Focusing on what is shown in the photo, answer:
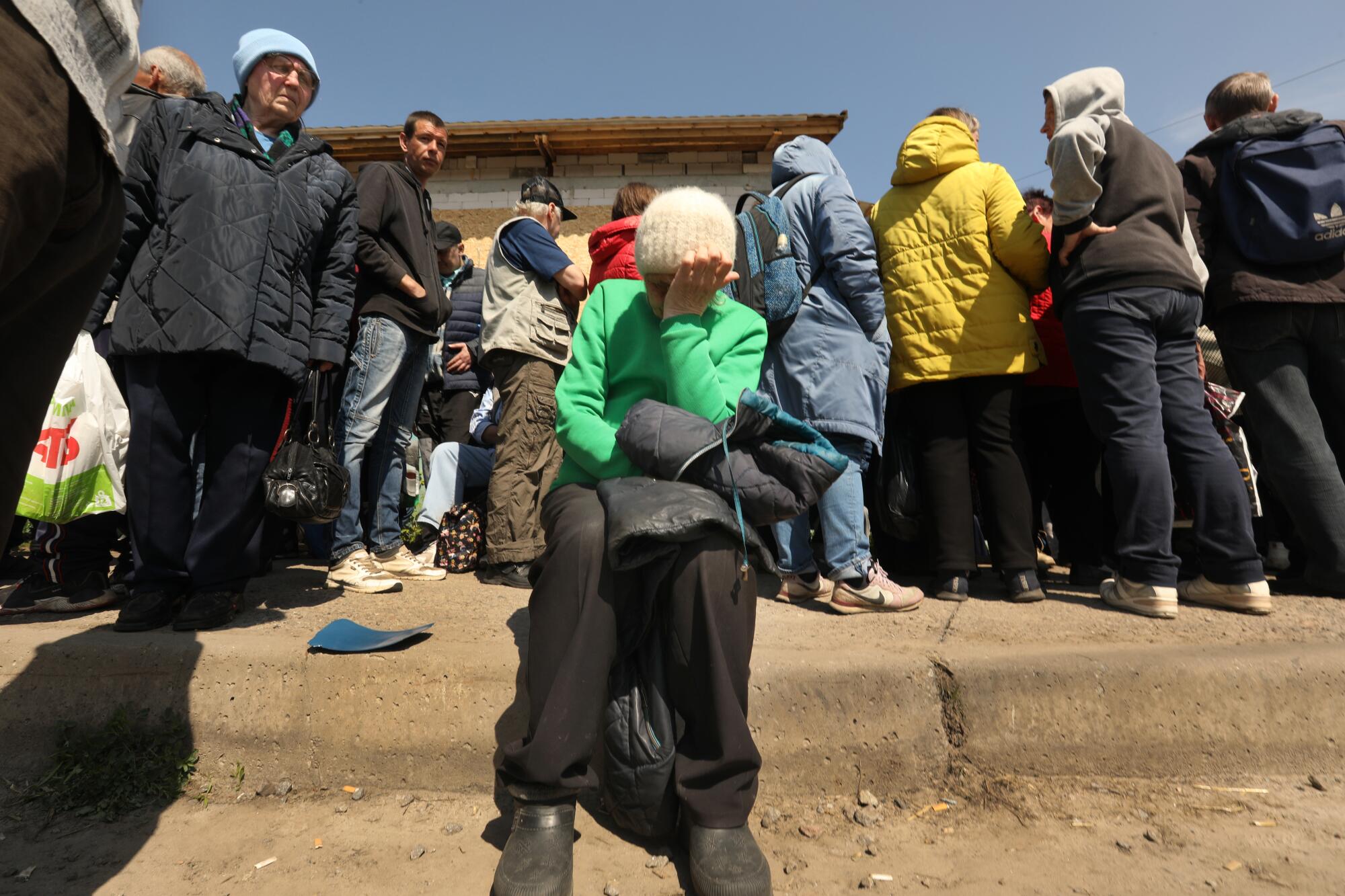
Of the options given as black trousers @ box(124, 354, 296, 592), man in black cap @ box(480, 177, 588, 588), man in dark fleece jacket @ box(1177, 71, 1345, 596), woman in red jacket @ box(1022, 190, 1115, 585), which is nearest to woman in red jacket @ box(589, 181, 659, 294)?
man in black cap @ box(480, 177, 588, 588)

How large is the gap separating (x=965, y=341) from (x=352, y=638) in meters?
2.60

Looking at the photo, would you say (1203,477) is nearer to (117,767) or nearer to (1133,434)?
(1133,434)

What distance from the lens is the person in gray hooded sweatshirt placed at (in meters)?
3.18

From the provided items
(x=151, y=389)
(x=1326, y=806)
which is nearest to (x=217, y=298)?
(x=151, y=389)

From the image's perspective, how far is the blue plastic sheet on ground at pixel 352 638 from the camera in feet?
7.59

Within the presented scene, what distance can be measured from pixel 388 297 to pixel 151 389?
3.93 feet

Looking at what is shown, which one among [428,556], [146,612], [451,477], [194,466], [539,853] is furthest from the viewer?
[451,477]

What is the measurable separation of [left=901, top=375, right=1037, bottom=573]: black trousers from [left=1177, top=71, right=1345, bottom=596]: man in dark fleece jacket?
100 cm

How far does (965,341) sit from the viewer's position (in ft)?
10.8

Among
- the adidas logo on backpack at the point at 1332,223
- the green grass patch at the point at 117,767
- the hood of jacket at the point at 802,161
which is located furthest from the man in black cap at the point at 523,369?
the adidas logo on backpack at the point at 1332,223

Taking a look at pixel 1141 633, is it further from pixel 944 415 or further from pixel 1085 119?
pixel 1085 119

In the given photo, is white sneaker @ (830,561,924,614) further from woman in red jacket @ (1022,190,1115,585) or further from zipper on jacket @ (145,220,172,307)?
zipper on jacket @ (145,220,172,307)

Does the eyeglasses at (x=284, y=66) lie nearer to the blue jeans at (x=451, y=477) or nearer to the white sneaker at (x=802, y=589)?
the blue jeans at (x=451, y=477)

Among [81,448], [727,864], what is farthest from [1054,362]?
[81,448]
